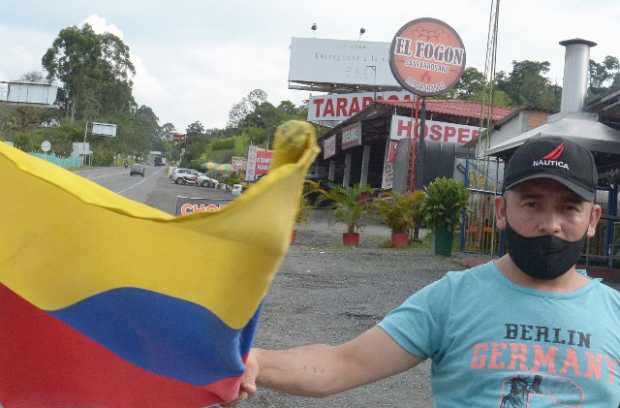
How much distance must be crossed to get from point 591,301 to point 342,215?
1642cm

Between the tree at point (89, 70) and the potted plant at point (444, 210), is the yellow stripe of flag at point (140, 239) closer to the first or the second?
the potted plant at point (444, 210)

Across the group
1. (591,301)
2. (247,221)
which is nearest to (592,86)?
(591,301)

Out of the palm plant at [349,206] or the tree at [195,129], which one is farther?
the tree at [195,129]

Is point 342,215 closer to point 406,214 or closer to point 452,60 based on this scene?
point 406,214

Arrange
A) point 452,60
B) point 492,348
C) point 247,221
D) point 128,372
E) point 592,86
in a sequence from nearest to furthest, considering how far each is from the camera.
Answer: point 247,221 → point 128,372 → point 492,348 → point 592,86 → point 452,60

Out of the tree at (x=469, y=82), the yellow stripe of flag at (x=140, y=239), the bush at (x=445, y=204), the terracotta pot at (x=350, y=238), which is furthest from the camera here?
the tree at (x=469, y=82)

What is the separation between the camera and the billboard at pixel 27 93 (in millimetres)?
61219

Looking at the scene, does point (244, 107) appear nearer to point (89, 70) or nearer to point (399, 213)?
point (89, 70)

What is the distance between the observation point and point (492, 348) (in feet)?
6.52

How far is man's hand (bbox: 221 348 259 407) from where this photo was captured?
1.75m

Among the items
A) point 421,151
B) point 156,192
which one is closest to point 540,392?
point 421,151

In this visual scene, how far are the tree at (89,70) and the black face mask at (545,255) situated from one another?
11071 cm

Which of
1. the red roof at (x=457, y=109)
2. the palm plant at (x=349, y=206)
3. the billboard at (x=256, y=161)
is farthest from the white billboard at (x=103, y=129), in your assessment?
the palm plant at (x=349, y=206)

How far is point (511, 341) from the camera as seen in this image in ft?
6.49
